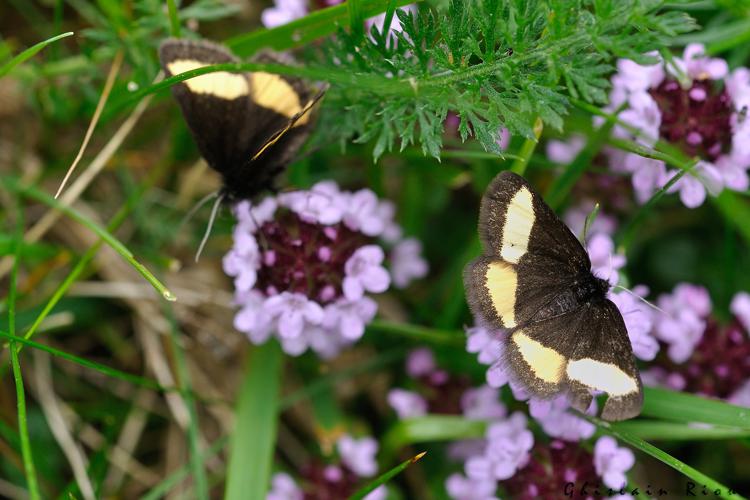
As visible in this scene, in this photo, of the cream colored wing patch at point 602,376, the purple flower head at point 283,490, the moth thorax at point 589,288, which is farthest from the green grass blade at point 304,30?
the purple flower head at point 283,490

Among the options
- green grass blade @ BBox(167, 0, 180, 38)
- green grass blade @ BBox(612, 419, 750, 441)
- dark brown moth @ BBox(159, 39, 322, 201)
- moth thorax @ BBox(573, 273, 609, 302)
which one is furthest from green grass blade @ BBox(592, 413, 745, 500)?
green grass blade @ BBox(167, 0, 180, 38)

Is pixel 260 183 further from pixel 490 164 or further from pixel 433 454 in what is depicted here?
pixel 433 454

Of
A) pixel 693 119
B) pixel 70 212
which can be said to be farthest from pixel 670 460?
pixel 70 212

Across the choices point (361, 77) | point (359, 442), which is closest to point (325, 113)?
point (361, 77)

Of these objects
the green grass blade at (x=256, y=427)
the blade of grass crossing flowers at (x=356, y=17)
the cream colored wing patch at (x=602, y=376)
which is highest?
the blade of grass crossing flowers at (x=356, y=17)

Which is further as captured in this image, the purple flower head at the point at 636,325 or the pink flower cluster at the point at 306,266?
the pink flower cluster at the point at 306,266

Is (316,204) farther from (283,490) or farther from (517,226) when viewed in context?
(283,490)

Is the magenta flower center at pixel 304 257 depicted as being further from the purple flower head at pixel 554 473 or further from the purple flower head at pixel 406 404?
the purple flower head at pixel 554 473

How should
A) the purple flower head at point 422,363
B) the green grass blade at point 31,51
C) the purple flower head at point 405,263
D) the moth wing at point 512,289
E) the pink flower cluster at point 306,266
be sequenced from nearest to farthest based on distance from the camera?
the moth wing at point 512,289 < the green grass blade at point 31,51 < the pink flower cluster at point 306,266 < the purple flower head at point 422,363 < the purple flower head at point 405,263
